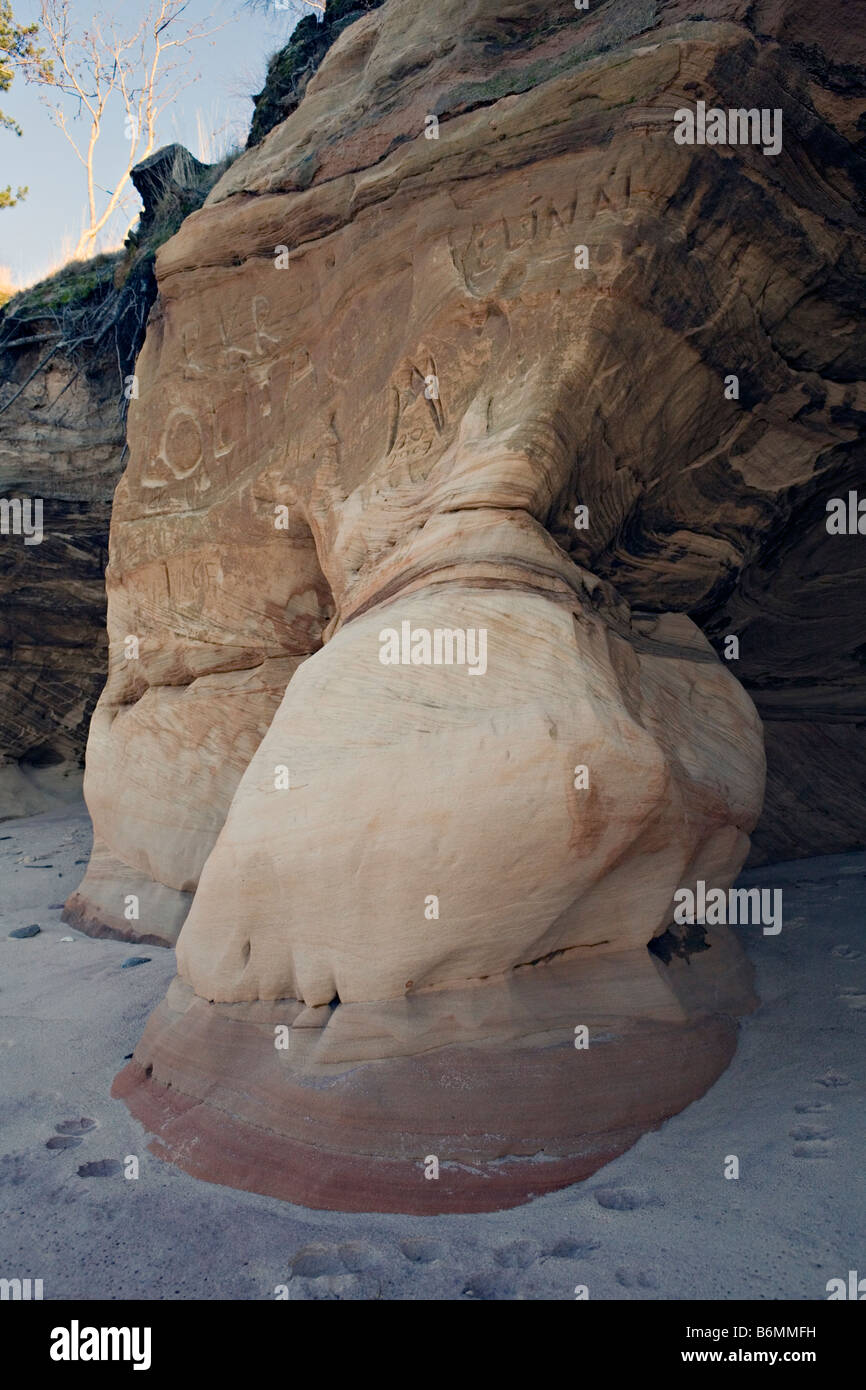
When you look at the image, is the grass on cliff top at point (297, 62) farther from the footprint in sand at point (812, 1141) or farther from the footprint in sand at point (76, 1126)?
the footprint in sand at point (812, 1141)

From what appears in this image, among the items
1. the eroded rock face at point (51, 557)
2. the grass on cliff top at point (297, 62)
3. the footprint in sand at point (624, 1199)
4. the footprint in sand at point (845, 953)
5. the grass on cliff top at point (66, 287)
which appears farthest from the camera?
the eroded rock face at point (51, 557)

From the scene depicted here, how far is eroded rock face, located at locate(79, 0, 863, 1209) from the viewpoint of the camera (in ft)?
9.24

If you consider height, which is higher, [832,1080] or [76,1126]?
[832,1080]

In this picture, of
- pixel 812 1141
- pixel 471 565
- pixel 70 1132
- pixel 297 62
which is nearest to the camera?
pixel 812 1141

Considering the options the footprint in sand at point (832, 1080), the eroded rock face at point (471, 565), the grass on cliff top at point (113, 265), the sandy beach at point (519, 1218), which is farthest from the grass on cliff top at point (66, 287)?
the footprint in sand at point (832, 1080)

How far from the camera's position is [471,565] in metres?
3.38

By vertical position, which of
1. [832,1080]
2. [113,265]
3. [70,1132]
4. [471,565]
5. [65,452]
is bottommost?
[70,1132]

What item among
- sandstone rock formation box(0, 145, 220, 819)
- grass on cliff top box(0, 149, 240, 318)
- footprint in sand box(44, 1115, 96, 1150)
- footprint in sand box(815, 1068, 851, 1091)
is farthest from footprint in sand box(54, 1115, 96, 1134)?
sandstone rock formation box(0, 145, 220, 819)

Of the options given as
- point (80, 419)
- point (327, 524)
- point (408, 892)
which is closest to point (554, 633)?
point (408, 892)

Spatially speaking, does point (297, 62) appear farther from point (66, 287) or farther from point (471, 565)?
point (471, 565)

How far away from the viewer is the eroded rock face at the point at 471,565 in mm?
2816

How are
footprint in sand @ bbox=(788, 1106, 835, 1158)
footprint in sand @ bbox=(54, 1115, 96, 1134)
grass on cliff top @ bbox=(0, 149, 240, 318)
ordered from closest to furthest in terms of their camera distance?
footprint in sand @ bbox=(788, 1106, 835, 1158) < footprint in sand @ bbox=(54, 1115, 96, 1134) < grass on cliff top @ bbox=(0, 149, 240, 318)

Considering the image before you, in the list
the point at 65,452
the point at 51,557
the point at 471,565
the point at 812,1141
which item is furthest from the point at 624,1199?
the point at 51,557

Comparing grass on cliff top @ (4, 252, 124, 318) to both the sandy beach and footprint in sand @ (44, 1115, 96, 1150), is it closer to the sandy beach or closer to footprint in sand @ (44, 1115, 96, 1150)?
the sandy beach
